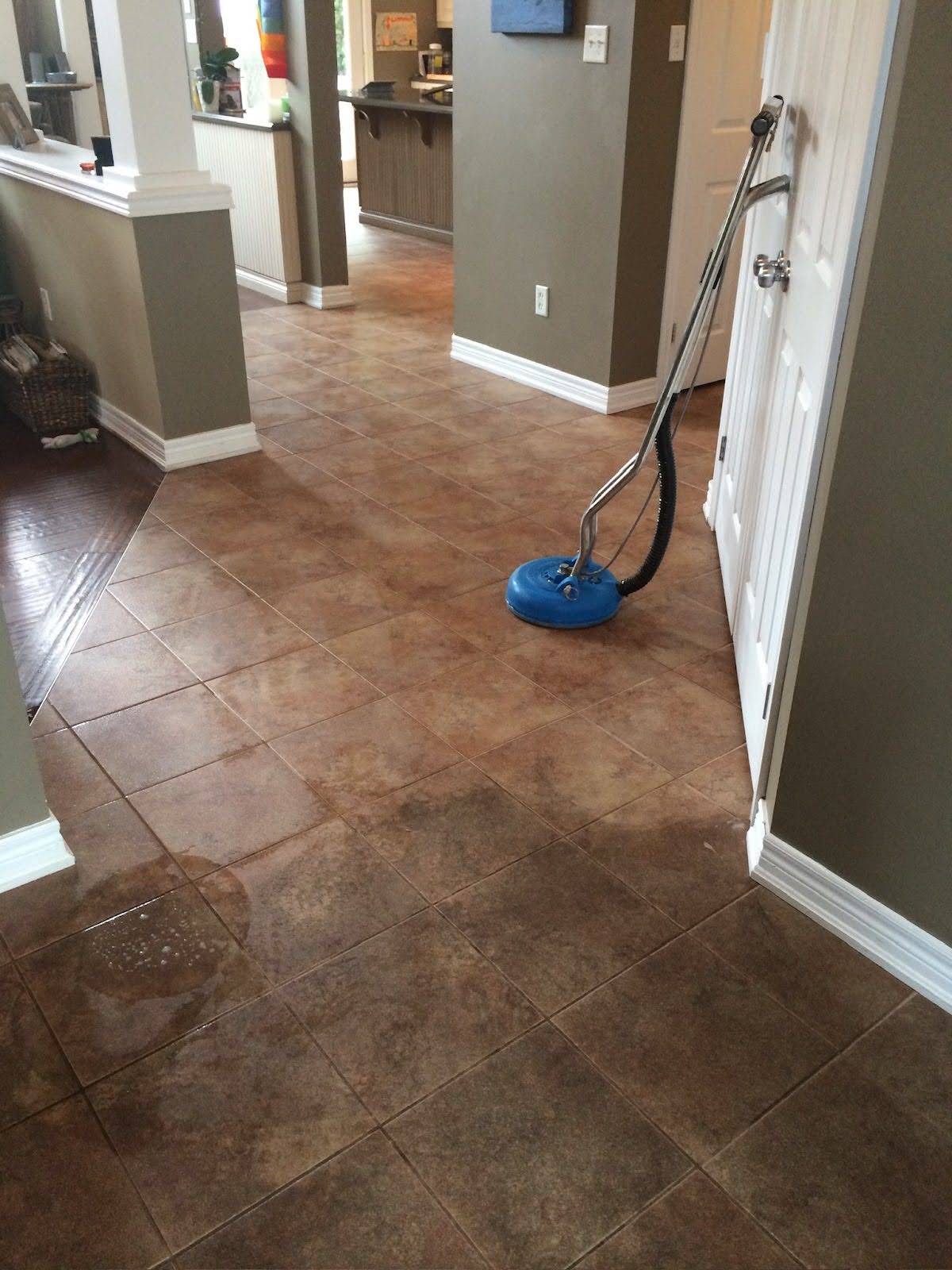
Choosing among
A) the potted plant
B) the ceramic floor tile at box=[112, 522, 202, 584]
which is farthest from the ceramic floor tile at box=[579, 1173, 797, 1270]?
the potted plant

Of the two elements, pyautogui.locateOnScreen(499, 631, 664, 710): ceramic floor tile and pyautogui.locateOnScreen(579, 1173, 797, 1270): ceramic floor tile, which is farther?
pyautogui.locateOnScreen(499, 631, 664, 710): ceramic floor tile

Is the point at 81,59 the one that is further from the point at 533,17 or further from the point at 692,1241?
the point at 692,1241

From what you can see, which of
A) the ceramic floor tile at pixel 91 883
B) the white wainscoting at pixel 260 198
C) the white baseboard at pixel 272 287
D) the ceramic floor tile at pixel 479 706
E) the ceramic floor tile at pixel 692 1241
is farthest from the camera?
the white baseboard at pixel 272 287

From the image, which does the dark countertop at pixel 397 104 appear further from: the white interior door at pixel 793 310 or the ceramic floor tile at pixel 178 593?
the ceramic floor tile at pixel 178 593

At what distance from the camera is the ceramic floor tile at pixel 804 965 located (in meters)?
1.69

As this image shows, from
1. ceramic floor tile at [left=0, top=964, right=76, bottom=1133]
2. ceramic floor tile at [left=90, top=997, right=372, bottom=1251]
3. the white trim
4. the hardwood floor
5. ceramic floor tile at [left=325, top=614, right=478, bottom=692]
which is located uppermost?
the white trim

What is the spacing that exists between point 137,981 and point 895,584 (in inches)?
51.9

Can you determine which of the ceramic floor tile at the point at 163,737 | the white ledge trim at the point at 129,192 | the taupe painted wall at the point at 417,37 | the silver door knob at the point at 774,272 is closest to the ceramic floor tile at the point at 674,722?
the ceramic floor tile at the point at 163,737

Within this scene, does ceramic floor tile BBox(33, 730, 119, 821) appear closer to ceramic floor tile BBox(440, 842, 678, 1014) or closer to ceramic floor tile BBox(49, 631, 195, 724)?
ceramic floor tile BBox(49, 631, 195, 724)

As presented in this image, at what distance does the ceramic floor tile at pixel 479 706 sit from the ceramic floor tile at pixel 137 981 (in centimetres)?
69

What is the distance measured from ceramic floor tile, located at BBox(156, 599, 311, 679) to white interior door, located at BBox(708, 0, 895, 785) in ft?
3.65

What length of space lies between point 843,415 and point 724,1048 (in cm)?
94

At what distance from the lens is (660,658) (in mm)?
2645

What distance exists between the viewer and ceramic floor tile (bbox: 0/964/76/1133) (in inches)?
60.9
